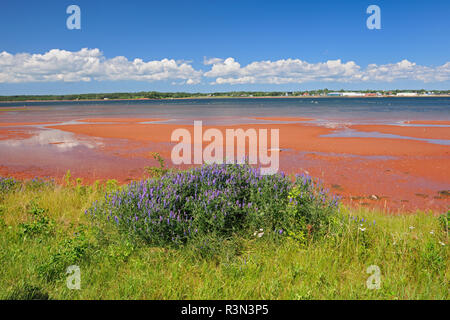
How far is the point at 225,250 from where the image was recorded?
4539mm

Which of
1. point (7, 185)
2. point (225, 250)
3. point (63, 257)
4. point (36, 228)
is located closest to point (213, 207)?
point (225, 250)

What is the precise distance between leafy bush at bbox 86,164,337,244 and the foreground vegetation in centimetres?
2

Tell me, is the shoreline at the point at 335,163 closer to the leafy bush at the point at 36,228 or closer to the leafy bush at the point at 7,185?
the leafy bush at the point at 7,185

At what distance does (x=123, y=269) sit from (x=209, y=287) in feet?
3.72

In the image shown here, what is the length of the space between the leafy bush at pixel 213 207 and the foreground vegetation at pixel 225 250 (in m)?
0.02

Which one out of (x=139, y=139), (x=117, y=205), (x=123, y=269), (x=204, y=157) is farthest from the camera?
(x=139, y=139)

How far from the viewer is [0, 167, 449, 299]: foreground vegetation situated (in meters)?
3.70

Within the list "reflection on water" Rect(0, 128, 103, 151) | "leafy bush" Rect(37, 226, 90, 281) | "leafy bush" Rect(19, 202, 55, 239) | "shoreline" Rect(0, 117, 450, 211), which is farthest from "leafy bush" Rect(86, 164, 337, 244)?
"reflection on water" Rect(0, 128, 103, 151)

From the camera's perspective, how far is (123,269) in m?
4.11

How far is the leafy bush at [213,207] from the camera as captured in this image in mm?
4712

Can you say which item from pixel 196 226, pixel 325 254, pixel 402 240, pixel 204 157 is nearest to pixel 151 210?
pixel 196 226

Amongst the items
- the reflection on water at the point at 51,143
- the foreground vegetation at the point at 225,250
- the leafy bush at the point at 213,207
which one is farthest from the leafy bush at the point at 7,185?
the reflection on water at the point at 51,143
